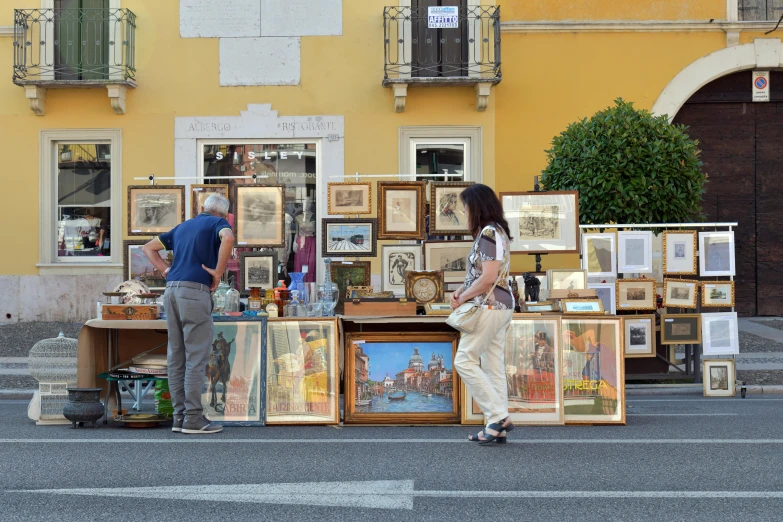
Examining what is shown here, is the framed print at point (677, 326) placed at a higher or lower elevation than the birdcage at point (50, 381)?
higher

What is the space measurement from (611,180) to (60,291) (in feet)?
31.0

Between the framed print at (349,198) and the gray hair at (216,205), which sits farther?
the framed print at (349,198)

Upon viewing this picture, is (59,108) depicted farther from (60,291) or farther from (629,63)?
(629,63)

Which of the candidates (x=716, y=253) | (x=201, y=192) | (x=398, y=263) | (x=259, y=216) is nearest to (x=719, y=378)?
(x=716, y=253)

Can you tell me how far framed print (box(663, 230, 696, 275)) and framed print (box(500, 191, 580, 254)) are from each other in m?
1.42

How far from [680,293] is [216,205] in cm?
545

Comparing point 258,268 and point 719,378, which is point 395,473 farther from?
point 719,378

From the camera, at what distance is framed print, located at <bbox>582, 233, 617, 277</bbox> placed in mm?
10969

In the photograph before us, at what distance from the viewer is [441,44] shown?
16.5 meters

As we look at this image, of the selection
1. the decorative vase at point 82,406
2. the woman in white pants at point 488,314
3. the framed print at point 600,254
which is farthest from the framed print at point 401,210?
the decorative vase at point 82,406

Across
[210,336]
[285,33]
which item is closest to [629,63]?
[285,33]

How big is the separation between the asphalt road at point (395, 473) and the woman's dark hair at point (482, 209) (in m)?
1.62

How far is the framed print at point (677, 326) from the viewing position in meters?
10.8

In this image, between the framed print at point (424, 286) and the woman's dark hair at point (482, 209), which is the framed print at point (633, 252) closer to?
the framed print at point (424, 286)
